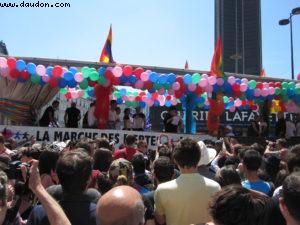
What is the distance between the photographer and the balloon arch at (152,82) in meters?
10.6

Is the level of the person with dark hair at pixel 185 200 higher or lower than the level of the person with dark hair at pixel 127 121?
lower

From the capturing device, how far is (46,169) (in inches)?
150

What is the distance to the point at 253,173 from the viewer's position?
13.7 ft

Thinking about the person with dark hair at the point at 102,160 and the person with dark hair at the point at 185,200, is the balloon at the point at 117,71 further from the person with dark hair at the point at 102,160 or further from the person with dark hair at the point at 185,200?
the person with dark hair at the point at 185,200

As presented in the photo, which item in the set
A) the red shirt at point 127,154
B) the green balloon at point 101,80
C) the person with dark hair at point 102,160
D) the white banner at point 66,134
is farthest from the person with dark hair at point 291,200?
the green balloon at point 101,80

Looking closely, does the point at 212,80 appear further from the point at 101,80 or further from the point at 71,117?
the point at 71,117

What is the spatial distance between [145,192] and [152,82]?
769 centimetres

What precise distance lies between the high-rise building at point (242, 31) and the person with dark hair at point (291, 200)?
3393cm

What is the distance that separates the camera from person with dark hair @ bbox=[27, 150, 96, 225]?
2.59 m

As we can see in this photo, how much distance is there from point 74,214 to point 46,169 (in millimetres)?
1299

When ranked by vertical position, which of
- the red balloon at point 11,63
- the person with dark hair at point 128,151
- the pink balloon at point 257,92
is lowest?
the person with dark hair at point 128,151

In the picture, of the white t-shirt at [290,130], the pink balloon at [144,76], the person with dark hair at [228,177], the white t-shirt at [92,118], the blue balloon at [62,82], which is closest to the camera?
the person with dark hair at [228,177]

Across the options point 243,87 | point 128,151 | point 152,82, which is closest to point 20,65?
point 152,82

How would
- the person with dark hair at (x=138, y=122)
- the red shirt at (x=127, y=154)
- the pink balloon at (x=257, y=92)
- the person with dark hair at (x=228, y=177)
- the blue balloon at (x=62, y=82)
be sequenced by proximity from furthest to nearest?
the person with dark hair at (x=138, y=122) < the pink balloon at (x=257, y=92) < the blue balloon at (x=62, y=82) < the red shirt at (x=127, y=154) < the person with dark hair at (x=228, y=177)
